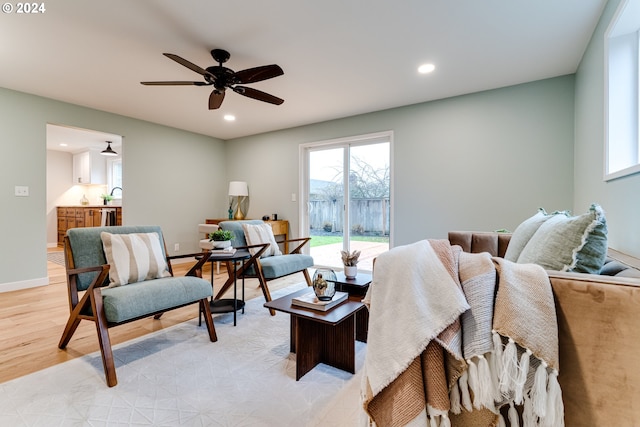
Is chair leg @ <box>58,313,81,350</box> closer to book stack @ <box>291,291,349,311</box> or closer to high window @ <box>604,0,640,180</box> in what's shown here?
book stack @ <box>291,291,349,311</box>

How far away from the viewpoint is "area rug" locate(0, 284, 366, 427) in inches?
54.6

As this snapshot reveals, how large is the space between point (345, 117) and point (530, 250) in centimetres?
358

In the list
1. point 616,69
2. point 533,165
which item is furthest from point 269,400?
point 533,165

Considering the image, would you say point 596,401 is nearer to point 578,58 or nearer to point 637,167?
point 637,167

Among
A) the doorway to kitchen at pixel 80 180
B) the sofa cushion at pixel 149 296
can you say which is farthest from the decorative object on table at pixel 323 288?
the doorway to kitchen at pixel 80 180

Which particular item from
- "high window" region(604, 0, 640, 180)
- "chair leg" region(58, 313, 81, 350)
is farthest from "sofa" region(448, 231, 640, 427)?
"chair leg" region(58, 313, 81, 350)

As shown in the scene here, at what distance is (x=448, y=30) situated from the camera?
7.34ft

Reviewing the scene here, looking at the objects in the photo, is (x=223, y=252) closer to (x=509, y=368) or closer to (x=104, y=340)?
(x=104, y=340)

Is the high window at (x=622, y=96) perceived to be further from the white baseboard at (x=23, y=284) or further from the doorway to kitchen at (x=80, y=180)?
the doorway to kitchen at (x=80, y=180)

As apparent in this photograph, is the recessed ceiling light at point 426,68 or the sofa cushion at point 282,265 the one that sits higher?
the recessed ceiling light at point 426,68

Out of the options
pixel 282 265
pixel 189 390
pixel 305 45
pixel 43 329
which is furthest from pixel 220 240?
pixel 305 45

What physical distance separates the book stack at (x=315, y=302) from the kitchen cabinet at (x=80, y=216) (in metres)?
5.74

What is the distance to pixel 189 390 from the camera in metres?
1.59

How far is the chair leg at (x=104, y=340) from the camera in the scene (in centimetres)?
164
